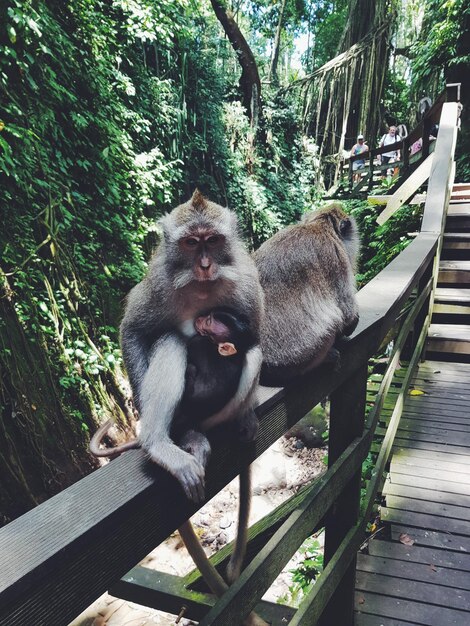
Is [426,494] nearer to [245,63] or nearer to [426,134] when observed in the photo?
[426,134]

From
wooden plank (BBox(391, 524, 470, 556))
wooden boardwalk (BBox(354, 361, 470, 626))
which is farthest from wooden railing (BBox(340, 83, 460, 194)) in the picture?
wooden plank (BBox(391, 524, 470, 556))

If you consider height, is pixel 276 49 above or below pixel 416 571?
above

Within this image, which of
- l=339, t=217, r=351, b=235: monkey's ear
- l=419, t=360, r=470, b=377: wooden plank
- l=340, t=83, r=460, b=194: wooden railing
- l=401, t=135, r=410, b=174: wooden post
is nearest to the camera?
l=339, t=217, r=351, b=235: monkey's ear

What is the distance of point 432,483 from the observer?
2.63m

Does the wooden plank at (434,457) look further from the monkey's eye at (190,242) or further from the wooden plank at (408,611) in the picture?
the monkey's eye at (190,242)

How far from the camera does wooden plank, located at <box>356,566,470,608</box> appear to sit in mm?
1918

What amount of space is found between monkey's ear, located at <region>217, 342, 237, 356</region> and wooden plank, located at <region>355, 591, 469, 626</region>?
4.41 feet

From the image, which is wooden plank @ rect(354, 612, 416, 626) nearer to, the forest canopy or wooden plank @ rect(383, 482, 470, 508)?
wooden plank @ rect(383, 482, 470, 508)

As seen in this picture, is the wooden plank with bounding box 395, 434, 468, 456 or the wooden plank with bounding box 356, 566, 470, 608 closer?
the wooden plank with bounding box 356, 566, 470, 608

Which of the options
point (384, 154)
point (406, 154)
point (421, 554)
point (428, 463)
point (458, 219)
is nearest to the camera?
point (421, 554)

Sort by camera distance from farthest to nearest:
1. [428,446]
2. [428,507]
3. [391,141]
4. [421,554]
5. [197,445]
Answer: [391,141] → [428,446] → [428,507] → [421,554] → [197,445]

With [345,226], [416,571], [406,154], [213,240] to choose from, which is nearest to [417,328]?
[345,226]

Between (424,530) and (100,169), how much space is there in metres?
5.84

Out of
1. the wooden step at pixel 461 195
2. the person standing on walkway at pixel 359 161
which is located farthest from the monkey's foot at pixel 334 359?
the person standing on walkway at pixel 359 161
